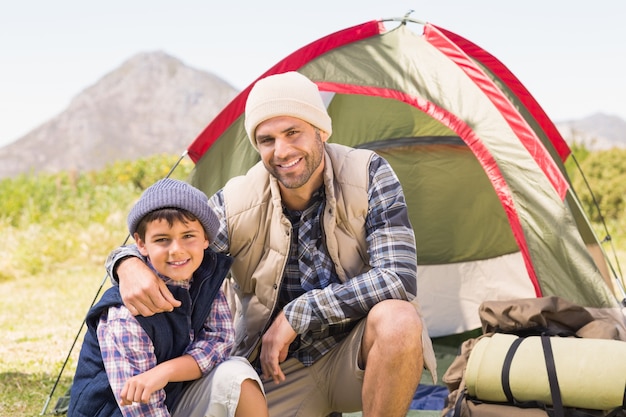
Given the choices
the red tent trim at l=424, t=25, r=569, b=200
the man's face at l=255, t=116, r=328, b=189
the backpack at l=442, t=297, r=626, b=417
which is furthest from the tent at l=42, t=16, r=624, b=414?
the man's face at l=255, t=116, r=328, b=189

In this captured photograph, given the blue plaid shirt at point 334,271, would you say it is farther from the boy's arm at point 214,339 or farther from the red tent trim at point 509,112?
the red tent trim at point 509,112

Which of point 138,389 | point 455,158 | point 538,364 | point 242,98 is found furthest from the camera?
point 455,158

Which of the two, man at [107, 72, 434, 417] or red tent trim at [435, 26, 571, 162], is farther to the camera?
red tent trim at [435, 26, 571, 162]

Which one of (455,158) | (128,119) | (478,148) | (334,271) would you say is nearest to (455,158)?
(455,158)

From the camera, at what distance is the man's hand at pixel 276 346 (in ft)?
7.38

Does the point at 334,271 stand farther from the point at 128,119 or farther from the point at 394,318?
the point at 128,119

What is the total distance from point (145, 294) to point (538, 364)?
1.23 metres

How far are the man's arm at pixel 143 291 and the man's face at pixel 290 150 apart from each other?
53 centimetres

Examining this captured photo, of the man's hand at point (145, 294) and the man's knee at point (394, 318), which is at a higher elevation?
the man's hand at point (145, 294)

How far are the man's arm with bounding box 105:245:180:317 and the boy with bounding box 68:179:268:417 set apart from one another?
0.03 m

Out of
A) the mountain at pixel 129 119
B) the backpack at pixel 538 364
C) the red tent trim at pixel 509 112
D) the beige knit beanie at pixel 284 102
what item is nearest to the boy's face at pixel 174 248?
the beige knit beanie at pixel 284 102

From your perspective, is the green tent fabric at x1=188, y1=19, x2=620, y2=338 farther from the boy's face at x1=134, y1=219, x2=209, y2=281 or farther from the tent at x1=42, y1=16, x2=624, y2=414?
the boy's face at x1=134, y1=219, x2=209, y2=281

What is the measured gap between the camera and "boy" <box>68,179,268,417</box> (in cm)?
195

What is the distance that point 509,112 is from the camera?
307cm
